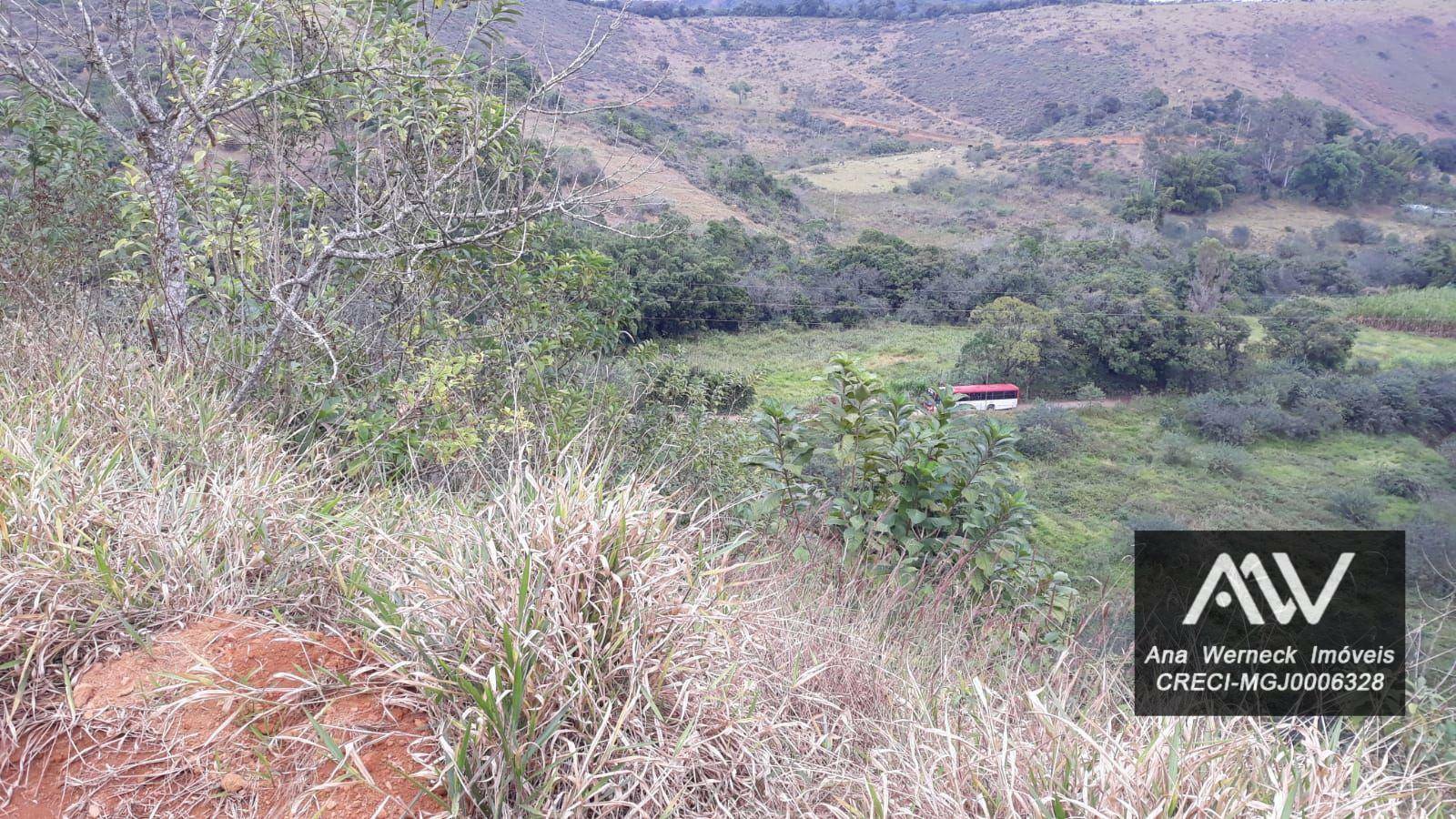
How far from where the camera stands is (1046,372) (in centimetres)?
2381

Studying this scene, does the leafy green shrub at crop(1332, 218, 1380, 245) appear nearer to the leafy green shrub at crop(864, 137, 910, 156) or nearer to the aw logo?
the leafy green shrub at crop(864, 137, 910, 156)

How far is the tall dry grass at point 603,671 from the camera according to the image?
144 centimetres

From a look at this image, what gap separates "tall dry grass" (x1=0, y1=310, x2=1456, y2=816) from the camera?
1.44 m

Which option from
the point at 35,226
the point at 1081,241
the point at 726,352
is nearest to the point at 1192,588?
the point at 35,226

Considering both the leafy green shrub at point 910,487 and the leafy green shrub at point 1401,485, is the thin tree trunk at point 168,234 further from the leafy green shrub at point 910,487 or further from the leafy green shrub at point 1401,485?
the leafy green shrub at point 1401,485

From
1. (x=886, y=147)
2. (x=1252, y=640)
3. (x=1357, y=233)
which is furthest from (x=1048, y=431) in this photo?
(x=886, y=147)

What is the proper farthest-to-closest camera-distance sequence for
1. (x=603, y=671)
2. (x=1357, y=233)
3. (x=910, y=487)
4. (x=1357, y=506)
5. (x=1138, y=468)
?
(x=1357, y=233) → (x=1138, y=468) → (x=1357, y=506) → (x=910, y=487) → (x=603, y=671)

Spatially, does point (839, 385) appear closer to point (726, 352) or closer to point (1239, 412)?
point (726, 352)

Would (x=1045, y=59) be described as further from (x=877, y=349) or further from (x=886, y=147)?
(x=877, y=349)

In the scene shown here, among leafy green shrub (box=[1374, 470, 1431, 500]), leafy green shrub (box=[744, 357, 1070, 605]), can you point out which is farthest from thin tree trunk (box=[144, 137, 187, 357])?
leafy green shrub (box=[1374, 470, 1431, 500])

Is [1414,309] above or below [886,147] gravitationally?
below

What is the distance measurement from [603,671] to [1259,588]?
2.53 metres

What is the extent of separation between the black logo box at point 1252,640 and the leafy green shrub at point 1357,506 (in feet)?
53.3

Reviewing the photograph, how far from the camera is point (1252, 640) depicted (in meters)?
2.97
